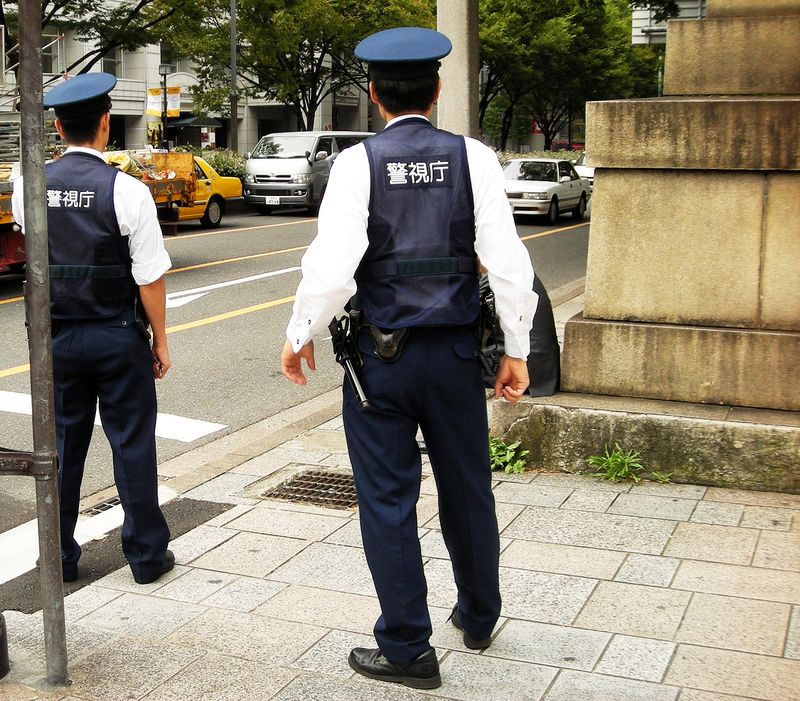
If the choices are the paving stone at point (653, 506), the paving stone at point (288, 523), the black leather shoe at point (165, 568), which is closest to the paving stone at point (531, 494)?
the paving stone at point (653, 506)

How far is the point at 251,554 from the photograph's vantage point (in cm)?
457

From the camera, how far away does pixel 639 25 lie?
35.7 meters

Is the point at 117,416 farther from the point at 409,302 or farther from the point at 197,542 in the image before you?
the point at 409,302

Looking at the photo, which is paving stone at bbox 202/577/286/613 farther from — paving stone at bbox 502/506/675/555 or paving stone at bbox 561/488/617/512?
paving stone at bbox 561/488/617/512

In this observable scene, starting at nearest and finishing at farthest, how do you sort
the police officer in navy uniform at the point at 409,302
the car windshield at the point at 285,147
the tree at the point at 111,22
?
the police officer in navy uniform at the point at 409,302 → the tree at the point at 111,22 → the car windshield at the point at 285,147

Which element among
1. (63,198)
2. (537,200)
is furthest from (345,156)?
(537,200)

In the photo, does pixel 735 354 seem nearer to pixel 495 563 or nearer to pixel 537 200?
pixel 495 563

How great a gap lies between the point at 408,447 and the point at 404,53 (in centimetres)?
116

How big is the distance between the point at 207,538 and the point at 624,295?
249cm

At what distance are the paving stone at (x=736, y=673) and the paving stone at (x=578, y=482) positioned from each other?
183cm

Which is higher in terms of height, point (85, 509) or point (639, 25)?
point (639, 25)

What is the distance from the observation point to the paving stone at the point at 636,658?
339cm

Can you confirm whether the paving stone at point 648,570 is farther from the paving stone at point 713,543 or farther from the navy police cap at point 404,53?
A: the navy police cap at point 404,53

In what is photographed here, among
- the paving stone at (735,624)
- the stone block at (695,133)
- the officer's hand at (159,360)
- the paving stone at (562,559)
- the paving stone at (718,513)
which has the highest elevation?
the stone block at (695,133)
